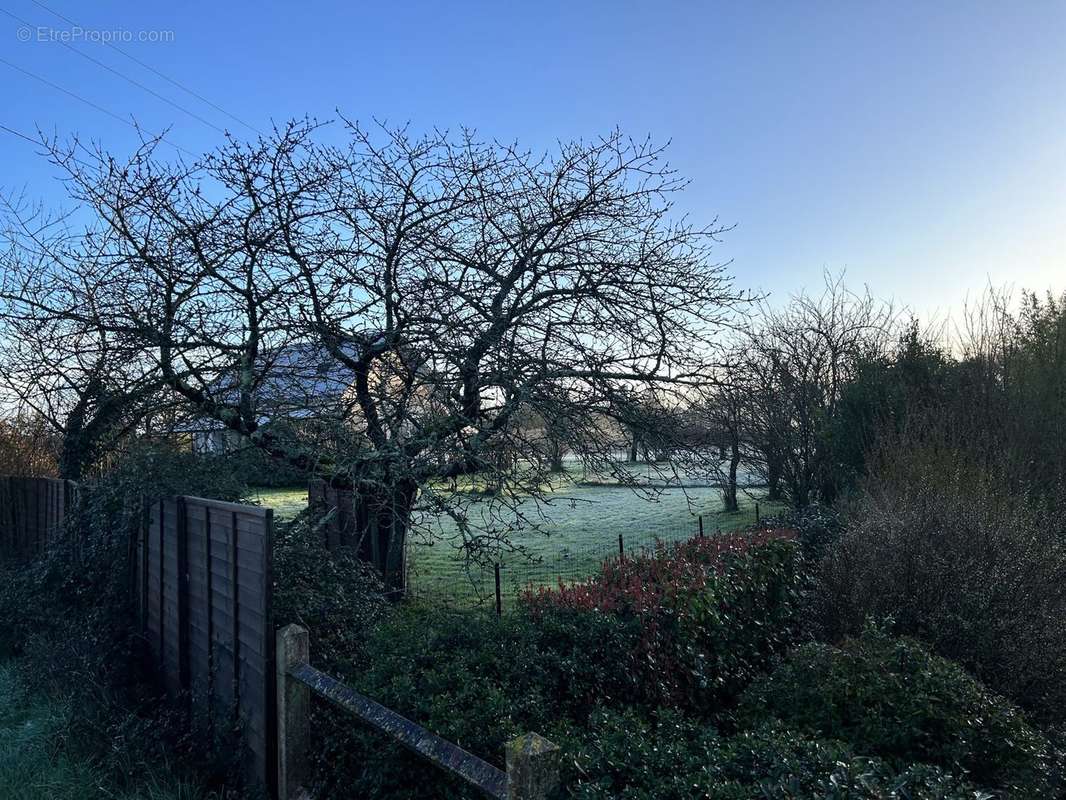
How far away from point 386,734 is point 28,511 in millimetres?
9869

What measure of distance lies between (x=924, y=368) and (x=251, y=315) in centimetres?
1172

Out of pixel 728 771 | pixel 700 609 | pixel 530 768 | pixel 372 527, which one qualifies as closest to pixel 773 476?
pixel 372 527

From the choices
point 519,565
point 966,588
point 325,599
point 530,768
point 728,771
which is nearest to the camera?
point 530,768

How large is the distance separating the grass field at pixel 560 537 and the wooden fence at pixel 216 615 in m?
1.45

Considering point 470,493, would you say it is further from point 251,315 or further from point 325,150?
point 325,150

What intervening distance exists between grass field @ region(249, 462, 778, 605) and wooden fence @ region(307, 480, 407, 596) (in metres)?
0.40

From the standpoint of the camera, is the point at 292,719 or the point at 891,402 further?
the point at 891,402

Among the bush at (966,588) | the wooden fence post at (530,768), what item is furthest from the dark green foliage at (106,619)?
the bush at (966,588)

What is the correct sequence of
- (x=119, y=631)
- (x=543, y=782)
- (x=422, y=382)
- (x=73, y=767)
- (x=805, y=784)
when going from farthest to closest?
(x=422, y=382), (x=119, y=631), (x=73, y=767), (x=805, y=784), (x=543, y=782)

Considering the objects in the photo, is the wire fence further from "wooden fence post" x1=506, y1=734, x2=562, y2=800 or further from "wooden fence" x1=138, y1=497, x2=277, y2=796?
"wooden fence post" x1=506, y1=734, x2=562, y2=800

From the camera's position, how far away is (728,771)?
2775mm

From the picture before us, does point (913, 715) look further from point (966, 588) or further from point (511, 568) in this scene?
point (511, 568)

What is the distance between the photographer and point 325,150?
7.57 metres

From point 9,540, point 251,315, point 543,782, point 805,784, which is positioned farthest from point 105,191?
point 805,784
